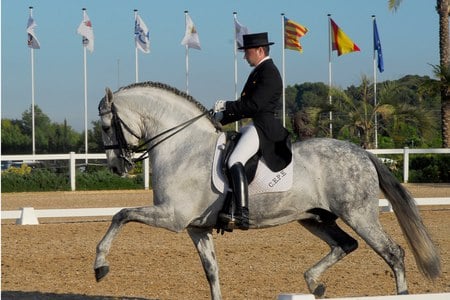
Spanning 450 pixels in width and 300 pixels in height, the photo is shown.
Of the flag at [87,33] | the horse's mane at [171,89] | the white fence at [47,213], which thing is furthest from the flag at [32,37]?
the horse's mane at [171,89]

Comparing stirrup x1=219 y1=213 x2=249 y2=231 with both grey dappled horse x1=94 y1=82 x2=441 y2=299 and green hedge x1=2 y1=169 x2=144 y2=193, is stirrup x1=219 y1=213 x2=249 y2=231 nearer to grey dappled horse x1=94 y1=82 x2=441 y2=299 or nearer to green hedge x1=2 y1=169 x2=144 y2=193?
grey dappled horse x1=94 y1=82 x2=441 y2=299

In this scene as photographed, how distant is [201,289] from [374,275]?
2200mm

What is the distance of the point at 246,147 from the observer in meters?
8.05

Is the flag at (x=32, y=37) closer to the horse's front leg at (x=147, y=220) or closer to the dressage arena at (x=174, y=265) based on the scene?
the dressage arena at (x=174, y=265)

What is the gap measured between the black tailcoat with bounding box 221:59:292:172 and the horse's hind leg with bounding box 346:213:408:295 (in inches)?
34.7

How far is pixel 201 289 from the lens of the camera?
984cm

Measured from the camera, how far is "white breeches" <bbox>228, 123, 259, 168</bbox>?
7.99m

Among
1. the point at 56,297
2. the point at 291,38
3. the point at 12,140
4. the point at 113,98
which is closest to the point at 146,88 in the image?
the point at 113,98

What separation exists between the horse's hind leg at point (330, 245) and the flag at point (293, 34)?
32.1 meters

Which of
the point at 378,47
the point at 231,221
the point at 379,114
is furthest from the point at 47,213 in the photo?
the point at 378,47

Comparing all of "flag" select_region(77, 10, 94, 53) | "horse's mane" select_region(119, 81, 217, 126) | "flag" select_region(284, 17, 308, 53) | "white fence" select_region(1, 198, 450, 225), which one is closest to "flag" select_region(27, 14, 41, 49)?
"flag" select_region(77, 10, 94, 53)

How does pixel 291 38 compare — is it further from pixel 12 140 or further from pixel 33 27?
pixel 12 140

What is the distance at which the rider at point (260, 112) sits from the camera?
319 inches

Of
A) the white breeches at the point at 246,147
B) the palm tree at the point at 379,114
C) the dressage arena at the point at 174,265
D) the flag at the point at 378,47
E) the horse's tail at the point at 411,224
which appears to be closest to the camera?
the white breeches at the point at 246,147
